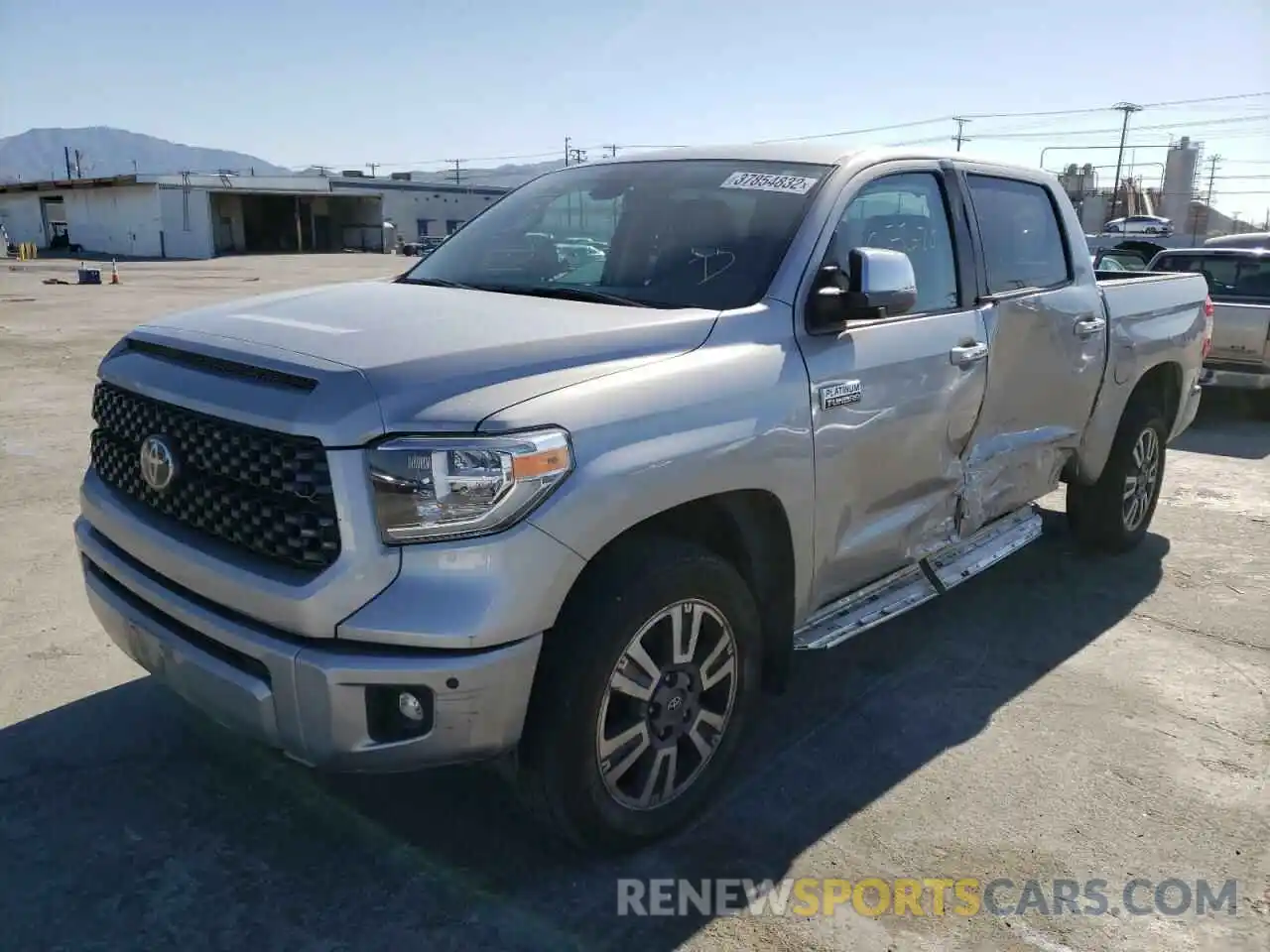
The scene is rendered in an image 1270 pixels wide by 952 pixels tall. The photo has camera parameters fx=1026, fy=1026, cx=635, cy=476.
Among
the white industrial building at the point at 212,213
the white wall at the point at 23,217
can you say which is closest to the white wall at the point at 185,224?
the white industrial building at the point at 212,213

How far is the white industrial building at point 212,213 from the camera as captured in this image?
5300 centimetres

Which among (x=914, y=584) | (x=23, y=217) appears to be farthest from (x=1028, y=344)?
(x=23, y=217)

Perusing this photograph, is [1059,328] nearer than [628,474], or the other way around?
[628,474]

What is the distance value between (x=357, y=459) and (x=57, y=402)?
841cm

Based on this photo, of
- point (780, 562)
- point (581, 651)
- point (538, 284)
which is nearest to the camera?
point (581, 651)

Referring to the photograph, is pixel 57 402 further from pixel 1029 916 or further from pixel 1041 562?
pixel 1029 916

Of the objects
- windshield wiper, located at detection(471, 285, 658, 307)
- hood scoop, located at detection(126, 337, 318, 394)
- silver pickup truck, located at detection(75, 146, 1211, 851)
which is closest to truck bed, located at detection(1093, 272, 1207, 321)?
silver pickup truck, located at detection(75, 146, 1211, 851)

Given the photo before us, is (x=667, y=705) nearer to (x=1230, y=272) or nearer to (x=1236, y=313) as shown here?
(x=1236, y=313)

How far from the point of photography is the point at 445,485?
2375mm

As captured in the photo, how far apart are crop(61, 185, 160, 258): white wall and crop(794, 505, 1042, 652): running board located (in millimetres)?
55376

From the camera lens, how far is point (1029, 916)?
8.99ft

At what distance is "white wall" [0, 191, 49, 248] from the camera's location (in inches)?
2346

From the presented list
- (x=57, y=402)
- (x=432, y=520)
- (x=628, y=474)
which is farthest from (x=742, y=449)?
(x=57, y=402)

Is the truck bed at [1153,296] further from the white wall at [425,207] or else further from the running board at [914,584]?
the white wall at [425,207]
